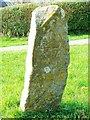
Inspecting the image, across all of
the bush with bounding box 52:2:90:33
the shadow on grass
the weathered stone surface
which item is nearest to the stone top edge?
the weathered stone surface

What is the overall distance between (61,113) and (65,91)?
3.81 ft

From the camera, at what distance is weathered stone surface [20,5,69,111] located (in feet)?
16.6

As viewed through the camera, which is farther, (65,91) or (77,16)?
(77,16)

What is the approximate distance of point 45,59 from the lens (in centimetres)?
514

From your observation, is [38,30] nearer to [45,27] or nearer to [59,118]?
[45,27]

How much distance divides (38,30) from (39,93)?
2.97ft

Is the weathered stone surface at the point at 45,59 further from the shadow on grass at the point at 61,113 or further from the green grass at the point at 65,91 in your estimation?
the green grass at the point at 65,91

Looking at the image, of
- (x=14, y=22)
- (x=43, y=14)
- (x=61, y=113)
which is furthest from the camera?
(x=14, y=22)

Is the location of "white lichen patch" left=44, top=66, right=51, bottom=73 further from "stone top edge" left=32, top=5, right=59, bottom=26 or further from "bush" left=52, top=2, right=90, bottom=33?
"bush" left=52, top=2, right=90, bottom=33

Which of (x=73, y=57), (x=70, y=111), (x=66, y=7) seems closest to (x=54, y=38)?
(x=70, y=111)

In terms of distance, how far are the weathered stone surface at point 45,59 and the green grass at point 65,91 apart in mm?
192

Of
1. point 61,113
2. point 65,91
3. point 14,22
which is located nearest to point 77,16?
point 14,22

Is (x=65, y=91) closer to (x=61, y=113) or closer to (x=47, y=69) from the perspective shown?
(x=61, y=113)

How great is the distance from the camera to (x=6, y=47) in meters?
12.9
